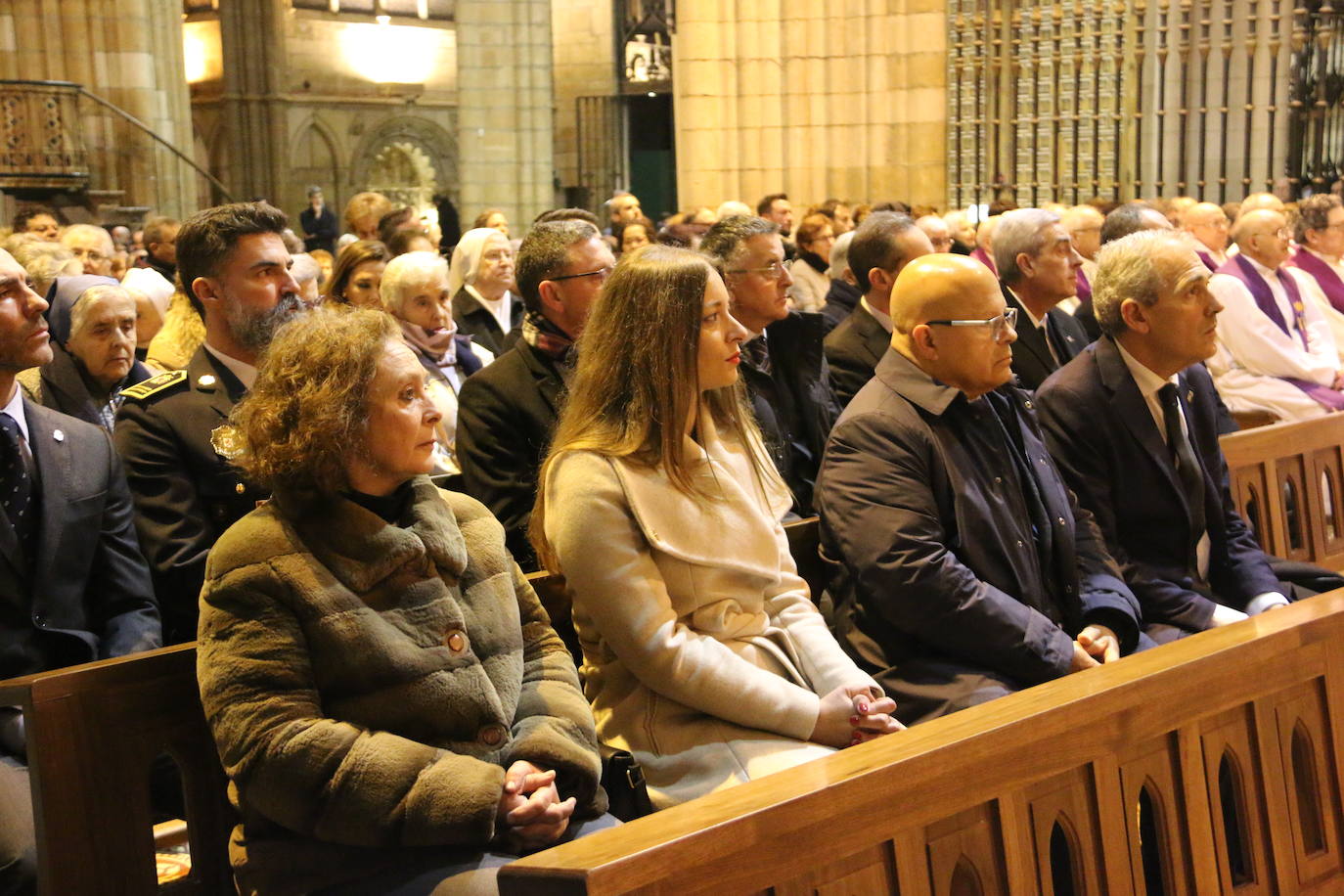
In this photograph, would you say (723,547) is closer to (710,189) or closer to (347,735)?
(347,735)

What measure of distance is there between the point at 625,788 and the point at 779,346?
2.01m

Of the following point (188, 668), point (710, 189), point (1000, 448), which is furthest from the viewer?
point (710, 189)

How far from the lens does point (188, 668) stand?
Answer: 2.57 m

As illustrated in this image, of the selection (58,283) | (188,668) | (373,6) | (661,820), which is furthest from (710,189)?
(373,6)

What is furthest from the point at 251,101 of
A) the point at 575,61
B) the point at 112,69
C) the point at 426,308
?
the point at 426,308

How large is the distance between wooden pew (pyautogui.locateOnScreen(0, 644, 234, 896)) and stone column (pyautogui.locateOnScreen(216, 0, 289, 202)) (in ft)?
77.3

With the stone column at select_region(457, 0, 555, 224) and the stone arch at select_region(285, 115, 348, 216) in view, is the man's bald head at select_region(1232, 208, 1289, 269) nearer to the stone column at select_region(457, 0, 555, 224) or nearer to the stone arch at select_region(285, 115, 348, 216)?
the stone column at select_region(457, 0, 555, 224)

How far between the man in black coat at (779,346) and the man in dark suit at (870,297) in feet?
1.76

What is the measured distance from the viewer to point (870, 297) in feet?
16.6

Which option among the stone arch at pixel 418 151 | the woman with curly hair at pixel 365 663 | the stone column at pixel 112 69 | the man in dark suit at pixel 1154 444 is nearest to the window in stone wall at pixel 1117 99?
the man in dark suit at pixel 1154 444

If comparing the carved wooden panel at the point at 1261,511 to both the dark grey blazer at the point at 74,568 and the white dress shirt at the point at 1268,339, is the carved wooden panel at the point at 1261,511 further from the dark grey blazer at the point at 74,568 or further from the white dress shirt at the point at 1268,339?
the dark grey blazer at the point at 74,568

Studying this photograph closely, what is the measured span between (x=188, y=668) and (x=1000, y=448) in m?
1.80

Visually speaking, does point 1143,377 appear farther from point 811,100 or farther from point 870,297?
point 811,100

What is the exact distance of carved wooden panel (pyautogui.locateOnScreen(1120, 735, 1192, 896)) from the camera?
2324 millimetres
